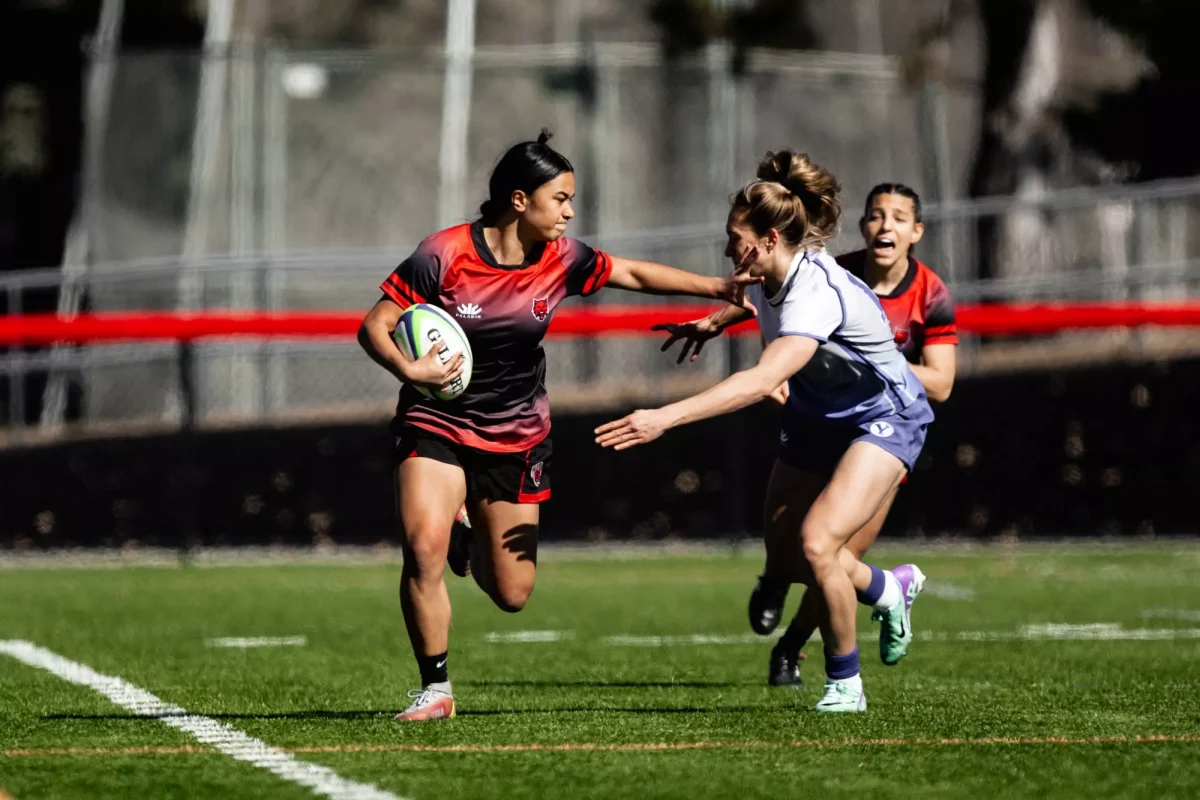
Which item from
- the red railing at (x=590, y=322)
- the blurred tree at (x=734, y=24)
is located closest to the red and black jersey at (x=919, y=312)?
the red railing at (x=590, y=322)

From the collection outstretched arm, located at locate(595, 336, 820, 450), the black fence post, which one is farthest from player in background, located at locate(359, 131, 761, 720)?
the black fence post

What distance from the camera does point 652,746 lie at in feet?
22.6

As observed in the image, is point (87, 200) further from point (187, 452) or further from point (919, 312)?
point (919, 312)

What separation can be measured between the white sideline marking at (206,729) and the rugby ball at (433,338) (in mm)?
1349

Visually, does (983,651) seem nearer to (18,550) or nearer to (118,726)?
(118,726)

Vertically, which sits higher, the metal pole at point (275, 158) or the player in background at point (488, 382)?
the metal pole at point (275, 158)

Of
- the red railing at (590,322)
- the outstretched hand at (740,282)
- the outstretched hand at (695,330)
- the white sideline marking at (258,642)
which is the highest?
the outstretched hand at (740,282)

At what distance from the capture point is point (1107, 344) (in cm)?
1847

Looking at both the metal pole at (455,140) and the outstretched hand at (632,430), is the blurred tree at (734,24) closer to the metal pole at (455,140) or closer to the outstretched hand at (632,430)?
the metal pole at (455,140)

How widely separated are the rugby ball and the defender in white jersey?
99 centimetres

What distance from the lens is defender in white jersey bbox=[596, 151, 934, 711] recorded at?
25.1 ft

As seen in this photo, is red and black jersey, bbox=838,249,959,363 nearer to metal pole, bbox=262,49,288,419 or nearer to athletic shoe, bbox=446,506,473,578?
athletic shoe, bbox=446,506,473,578

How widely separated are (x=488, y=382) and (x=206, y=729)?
1.56 m

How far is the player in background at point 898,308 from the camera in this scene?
351 inches
